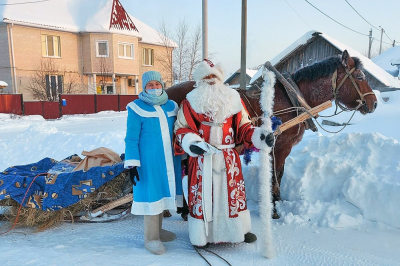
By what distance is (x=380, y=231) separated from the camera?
9.61 ft

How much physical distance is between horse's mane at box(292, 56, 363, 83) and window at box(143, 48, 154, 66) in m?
21.6

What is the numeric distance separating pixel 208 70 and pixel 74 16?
70.0 ft

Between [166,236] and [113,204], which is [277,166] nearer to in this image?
[166,236]

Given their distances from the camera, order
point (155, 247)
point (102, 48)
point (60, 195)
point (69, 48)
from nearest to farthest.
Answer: point (155, 247)
point (60, 195)
point (69, 48)
point (102, 48)

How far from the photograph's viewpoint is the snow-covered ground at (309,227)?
2518 mm

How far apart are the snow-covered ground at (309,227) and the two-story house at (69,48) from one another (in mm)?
18076

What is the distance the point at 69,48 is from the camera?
1958 centimetres

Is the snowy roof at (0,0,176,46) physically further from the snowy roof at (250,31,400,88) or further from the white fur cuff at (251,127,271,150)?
the white fur cuff at (251,127,271,150)

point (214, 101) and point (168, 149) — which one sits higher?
point (214, 101)

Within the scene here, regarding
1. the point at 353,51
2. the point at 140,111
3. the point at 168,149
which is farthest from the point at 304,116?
the point at 353,51

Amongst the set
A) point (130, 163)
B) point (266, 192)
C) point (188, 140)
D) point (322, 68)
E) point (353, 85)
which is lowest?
point (266, 192)

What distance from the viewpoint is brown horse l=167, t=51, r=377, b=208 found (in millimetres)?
3494

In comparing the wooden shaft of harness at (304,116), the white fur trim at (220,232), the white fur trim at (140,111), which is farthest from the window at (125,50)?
the white fur trim at (220,232)

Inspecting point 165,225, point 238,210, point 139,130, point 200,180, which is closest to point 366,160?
point 238,210
